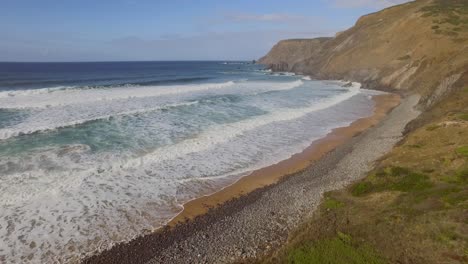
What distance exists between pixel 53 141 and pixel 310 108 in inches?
996

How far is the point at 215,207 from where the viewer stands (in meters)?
14.5

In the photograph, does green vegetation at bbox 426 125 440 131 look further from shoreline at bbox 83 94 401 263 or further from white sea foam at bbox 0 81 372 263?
white sea foam at bbox 0 81 372 263

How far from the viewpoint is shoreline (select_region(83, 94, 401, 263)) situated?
11.1 m

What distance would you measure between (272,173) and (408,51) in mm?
49502

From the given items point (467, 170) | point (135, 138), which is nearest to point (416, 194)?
point (467, 170)

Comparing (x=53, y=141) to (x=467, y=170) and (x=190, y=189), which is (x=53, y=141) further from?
(x=467, y=170)

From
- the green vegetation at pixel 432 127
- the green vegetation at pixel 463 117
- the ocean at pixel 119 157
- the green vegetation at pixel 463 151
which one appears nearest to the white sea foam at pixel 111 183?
the ocean at pixel 119 157

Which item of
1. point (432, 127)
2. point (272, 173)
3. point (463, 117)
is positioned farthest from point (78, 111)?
point (463, 117)

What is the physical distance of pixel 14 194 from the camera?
1529 cm

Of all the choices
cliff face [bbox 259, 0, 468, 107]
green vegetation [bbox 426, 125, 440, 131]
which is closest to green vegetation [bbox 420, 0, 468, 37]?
cliff face [bbox 259, 0, 468, 107]

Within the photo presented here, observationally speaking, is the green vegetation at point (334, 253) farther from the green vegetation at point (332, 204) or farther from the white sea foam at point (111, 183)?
the white sea foam at point (111, 183)

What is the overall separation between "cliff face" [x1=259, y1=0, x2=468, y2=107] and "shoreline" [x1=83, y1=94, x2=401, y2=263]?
14990 millimetres

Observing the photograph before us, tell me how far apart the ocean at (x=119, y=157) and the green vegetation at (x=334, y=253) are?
5.83 meters

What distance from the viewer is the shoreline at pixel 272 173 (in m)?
14.5
